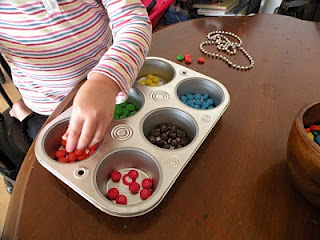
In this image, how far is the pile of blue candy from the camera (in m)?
0.55

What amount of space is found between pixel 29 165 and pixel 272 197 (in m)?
0.38

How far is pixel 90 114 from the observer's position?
39cm

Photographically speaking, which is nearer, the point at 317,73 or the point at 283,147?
the point at 283,147

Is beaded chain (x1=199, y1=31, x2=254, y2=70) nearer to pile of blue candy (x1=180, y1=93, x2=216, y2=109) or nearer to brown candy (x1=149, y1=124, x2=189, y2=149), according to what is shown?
pile of blue candy (x1=180, y1=93, x2=216, y2=109)

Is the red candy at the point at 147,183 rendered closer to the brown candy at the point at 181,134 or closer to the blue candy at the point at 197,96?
the brown candy at the point at 181,134

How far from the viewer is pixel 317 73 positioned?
63 centimetres

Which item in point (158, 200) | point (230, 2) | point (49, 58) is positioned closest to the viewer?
point (158, 200)

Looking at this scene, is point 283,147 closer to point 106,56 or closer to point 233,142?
point 233,142

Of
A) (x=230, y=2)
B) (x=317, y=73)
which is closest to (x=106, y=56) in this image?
(x=317, y=73)

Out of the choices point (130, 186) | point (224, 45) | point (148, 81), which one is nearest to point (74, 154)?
point (130, 186)

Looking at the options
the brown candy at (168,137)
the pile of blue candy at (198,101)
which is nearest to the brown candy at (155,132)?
the brown candy at (168,137)

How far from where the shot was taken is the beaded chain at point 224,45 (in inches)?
25.8

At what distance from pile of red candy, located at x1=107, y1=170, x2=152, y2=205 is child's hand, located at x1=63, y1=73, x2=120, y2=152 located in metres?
0.07

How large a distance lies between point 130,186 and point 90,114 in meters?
0.13
